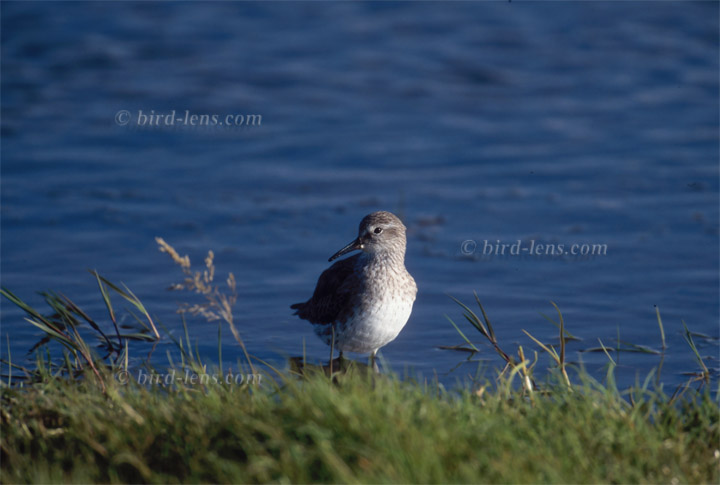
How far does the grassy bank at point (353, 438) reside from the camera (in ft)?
14.7

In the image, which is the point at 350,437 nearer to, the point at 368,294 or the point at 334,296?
the point at 368,294

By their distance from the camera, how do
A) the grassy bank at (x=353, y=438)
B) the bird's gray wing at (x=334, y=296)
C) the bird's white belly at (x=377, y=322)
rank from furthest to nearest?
the bird's gray wing at (x=334, y=296), the bird's white belly at (x=377, y=322), the grassy bank at (x=353, y=438)

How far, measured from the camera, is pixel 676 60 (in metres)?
16.6

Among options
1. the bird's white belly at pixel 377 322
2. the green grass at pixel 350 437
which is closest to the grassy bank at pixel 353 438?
the green grass at pixel 350 437

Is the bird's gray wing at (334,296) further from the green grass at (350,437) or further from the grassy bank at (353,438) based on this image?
the grassy bank at (353,438)

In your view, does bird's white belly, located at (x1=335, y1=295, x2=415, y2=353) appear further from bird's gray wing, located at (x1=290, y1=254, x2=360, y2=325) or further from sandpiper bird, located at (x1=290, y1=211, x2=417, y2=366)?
bird's gray wing, located at (x1=290, y1=254, x2=360, y2=325)

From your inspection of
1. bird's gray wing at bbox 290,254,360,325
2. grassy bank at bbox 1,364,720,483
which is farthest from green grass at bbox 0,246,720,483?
bird's gray wing at bbox 290,254,360,325

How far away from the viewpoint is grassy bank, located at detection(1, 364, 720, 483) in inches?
176

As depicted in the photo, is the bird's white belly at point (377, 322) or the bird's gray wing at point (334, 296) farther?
the bird's gray wing at point (334, 296)

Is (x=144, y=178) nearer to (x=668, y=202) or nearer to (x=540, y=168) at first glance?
(x=540, y=168)

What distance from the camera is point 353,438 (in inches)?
181

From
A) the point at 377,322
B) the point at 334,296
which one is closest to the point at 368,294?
the point at 377,322

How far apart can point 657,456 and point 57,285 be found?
7541mm

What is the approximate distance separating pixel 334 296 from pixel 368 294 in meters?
0.53
